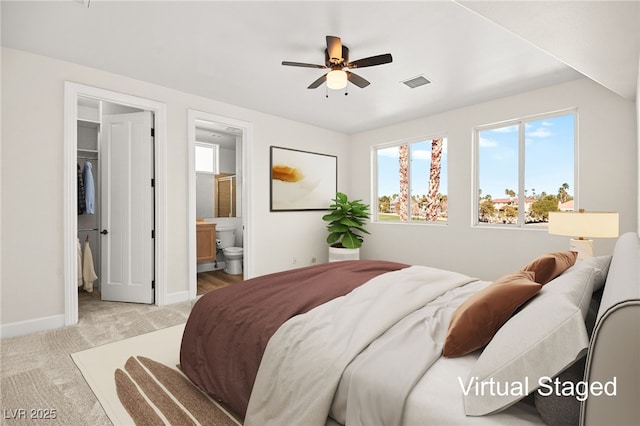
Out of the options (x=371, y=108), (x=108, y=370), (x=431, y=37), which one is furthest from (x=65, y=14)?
(x=371, y=108)

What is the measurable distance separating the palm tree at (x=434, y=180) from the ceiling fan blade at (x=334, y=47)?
109 inches

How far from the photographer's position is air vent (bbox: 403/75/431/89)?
3.40 meters

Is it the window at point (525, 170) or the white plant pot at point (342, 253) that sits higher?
the window at point (525, 170)

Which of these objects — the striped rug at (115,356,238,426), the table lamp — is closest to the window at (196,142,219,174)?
the striped rug at (115,356,238,426)

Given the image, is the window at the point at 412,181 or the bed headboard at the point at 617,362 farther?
the window at the point at 412,181

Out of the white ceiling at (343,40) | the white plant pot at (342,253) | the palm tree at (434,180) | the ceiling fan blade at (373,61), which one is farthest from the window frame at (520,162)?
the ceiling fan blade at (373,61)

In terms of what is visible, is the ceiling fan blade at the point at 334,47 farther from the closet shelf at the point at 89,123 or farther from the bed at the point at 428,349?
the closet shelf at the point at 89,123

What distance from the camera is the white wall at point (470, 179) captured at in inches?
126

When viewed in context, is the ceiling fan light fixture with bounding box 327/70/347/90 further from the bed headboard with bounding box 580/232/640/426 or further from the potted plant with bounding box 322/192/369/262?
the potted plant with bounding box 322/192/369/262

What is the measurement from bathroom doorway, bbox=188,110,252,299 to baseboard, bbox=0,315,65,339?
1.72 meters

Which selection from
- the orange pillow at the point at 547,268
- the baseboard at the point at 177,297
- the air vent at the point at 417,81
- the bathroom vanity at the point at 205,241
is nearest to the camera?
the orange pillow at the point at 547,268

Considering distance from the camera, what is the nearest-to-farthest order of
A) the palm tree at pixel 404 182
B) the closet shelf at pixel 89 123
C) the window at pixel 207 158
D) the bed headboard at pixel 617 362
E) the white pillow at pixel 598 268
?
the bed headboard at pixel 617 362, the white pillow at pixel 598 268, the closet shelf at pixel 89 123, the palm tree at pixel 404 182, the window at pixel 207 158

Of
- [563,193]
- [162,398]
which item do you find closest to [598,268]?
[162,398]

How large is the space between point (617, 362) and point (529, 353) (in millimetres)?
232
